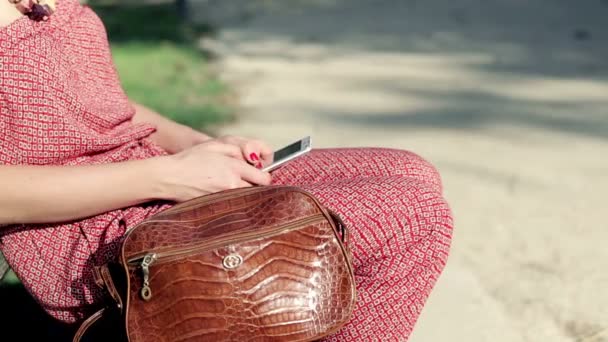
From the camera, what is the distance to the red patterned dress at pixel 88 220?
1.75 m

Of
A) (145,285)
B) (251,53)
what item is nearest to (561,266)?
(145,285)

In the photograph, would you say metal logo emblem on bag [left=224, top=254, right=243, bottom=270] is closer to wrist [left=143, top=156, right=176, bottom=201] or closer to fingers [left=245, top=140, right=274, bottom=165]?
wrist [left=143, top=156, right=176, bottom=201]

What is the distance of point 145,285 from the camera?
1.56m

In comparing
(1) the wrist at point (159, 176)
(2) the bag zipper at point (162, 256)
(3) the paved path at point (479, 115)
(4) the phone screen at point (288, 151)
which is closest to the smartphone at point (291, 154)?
(4) the phone screen at point (288, 151)

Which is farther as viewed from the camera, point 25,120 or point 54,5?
point 54,5

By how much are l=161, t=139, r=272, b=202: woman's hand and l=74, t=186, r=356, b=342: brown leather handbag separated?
164mm

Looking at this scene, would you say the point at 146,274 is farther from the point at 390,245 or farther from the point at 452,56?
the point at 452,56

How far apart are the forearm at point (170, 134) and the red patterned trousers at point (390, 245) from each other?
49 centimetres

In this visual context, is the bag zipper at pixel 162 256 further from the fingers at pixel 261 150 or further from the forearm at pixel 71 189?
the fingers at pixel 261 150

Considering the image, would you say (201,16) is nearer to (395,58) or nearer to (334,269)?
(395,58)

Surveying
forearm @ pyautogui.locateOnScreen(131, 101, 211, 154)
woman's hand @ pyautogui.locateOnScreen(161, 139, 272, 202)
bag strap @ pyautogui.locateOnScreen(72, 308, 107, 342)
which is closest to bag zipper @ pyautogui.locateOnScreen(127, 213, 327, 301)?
bag strap @ pyautogui.locateOnScreen(72, 308, 107, 342)

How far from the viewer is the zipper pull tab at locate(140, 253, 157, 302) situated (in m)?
1.55

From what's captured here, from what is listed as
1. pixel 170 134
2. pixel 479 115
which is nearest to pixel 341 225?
pixel 170 134

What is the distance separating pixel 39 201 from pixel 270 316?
512mm
